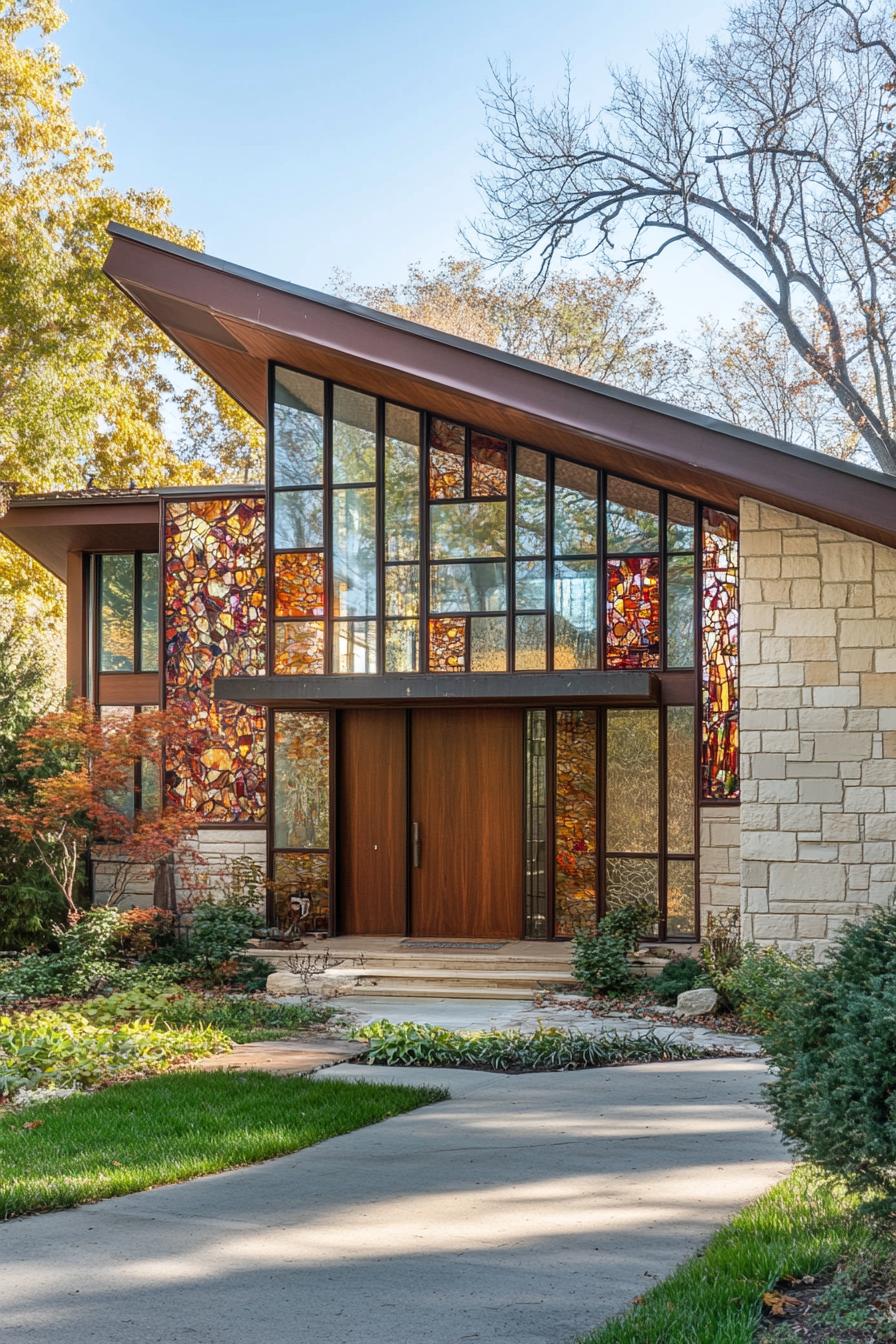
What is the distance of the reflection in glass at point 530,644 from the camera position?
11.8 m

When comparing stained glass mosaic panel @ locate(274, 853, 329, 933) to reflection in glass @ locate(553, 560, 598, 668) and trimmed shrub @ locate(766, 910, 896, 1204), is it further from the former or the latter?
trimmed shrub @ locate(766, 910, 896, 1204)

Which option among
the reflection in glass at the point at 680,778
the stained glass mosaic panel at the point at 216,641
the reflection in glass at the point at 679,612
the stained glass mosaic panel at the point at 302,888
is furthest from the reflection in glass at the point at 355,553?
the reflection in glass at the point at 680,778

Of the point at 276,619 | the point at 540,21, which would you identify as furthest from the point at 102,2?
the point at 276,619

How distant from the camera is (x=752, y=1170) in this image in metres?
5.30

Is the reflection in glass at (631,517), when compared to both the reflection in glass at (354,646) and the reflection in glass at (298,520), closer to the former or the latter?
the reflection in glass at (354,646)

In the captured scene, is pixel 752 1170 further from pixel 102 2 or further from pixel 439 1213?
pixel 102 2

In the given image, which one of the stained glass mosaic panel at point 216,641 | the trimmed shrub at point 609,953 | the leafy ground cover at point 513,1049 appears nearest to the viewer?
the leafy ground cover at point 513,1049

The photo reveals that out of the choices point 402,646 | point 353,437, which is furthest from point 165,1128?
point 353,437

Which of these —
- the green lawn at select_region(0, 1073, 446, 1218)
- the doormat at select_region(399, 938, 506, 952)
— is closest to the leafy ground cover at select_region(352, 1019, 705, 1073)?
the green lawn at select_region(0, 1073, 446, 1218)

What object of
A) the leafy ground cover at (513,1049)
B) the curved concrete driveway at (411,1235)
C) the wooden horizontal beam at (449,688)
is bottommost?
the leafy ground cover at (513,1049)

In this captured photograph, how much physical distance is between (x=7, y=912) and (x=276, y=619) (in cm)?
391

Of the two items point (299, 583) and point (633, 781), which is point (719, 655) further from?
point (299, 583)

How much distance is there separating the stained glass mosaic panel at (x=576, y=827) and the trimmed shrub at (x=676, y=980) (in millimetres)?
1600

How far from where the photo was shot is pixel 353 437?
40.7ft
